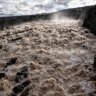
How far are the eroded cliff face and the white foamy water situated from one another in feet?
2.01

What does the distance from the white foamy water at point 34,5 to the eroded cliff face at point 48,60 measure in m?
0.61

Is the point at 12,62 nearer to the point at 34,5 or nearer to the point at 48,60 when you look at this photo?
the point at 48,60

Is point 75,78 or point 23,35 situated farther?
point 23,35

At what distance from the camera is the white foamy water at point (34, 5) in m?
7.29

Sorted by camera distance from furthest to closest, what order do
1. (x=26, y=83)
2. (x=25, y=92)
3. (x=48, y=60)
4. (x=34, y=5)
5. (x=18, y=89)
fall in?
(x=34, y=5)
(x=48, y=60)
(x=26, y=83)
(x=18, y=89)
(x=25, y=92)

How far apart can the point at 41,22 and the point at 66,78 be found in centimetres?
290

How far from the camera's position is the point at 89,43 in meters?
5.52

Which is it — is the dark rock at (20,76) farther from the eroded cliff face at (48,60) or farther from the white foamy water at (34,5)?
the white foamy water at (34,5)

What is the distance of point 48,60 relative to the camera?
200 inches

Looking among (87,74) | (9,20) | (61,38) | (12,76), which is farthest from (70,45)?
(9,20)

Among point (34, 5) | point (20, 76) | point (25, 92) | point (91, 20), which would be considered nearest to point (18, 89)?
point (25, 92)

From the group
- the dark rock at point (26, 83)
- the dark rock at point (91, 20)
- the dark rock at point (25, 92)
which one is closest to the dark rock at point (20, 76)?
the dark rock at point (26, 83)

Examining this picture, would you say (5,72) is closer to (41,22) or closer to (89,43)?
(89,43)

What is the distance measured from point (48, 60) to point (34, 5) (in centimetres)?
306
